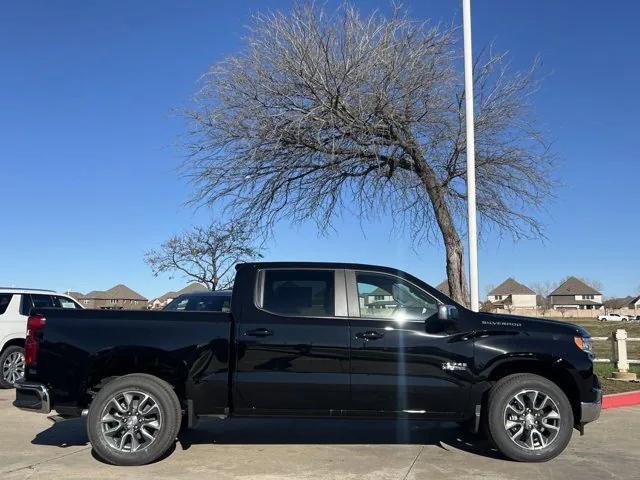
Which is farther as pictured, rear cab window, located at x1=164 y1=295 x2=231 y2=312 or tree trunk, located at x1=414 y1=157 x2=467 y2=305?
rear cab window, located at x1=164 y1=295 x2=231 y2=312

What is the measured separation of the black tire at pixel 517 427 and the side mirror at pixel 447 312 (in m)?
0.88

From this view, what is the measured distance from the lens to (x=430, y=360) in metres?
6.14

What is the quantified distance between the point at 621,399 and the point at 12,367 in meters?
10.6

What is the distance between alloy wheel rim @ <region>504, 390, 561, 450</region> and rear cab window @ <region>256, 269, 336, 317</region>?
207 centimetres

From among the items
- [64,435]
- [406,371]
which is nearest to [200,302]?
[64,435]

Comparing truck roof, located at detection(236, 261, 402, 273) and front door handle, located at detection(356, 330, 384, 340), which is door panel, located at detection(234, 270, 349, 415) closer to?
front door handle, located at detection(356, 330, 384, 340)

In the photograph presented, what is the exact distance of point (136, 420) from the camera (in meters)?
6.11

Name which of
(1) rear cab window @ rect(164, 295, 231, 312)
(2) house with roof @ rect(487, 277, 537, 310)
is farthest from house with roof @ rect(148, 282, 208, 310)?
(2) house with roof @ rect(487, 277, 537, 310)

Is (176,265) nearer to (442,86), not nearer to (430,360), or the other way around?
(442,86)

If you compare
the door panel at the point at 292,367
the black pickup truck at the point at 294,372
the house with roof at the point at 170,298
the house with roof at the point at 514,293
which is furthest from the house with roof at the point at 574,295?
the door panel at the point at 292,367

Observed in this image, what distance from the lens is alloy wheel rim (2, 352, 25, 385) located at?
11.3 m

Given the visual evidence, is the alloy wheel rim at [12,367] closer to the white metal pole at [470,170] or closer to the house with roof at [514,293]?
the white metal pole at [470,170]

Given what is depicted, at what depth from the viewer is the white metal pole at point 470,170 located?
31.3 ft

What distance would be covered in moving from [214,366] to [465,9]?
7546 mm
